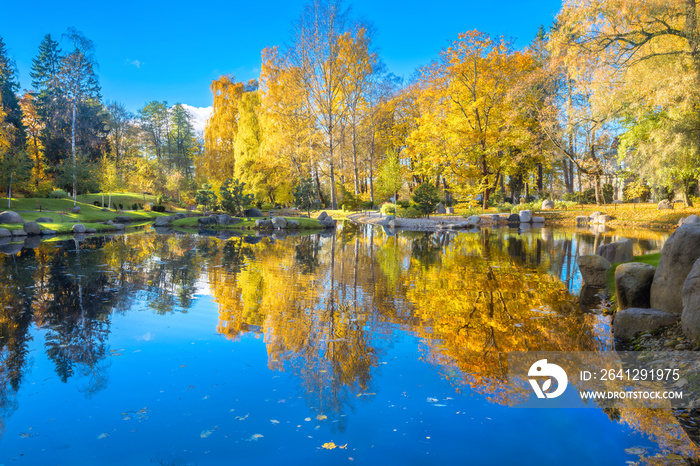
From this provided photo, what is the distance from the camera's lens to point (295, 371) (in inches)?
182

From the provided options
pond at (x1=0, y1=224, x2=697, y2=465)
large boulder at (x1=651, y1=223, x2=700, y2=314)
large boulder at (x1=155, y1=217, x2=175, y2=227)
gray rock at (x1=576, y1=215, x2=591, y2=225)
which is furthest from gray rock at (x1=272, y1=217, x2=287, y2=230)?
large boulder at (x1=651, y1=223, x2=700, y2=314)

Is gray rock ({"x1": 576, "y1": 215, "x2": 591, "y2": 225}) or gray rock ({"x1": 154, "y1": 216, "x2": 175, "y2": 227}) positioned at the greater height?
gray rock ({"x1": 154, "y1": 216, "x2": 175, "y2": 227})

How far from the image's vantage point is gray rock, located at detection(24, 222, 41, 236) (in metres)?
21.6

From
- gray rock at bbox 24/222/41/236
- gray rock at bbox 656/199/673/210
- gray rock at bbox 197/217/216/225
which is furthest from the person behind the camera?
gray rock at bbox 197/217/216/225

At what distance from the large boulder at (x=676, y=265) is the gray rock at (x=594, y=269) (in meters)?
2.77

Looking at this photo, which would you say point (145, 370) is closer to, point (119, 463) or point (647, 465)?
point (119, 463)

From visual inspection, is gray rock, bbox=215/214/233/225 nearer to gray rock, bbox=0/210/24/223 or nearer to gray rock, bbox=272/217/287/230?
gray rock, bbox=272/217/287/230

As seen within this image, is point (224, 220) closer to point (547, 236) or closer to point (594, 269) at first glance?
point (547, 236)

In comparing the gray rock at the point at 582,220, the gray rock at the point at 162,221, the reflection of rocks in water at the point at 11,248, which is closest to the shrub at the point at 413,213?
the gray rock at the point at 582,220

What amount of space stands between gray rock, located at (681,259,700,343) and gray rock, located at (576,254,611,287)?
12.7 feet

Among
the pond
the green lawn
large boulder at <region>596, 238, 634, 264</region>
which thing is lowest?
the pond

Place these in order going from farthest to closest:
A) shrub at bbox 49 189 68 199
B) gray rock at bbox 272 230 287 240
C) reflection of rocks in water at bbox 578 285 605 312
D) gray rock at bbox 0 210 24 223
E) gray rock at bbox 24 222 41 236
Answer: shrub at bbox 49 189 68 199
gray rock at bbox 0 210 24 223
gray rock at bbox 24 222 41 236
gray rock at bbox 272 230 287 240
reflection of rocks in water at bbox 578 285 605 312

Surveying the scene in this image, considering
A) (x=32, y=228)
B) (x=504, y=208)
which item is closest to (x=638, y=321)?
(x=32, y=228)

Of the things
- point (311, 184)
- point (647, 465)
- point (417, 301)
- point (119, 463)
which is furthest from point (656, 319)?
point (311, 184)
